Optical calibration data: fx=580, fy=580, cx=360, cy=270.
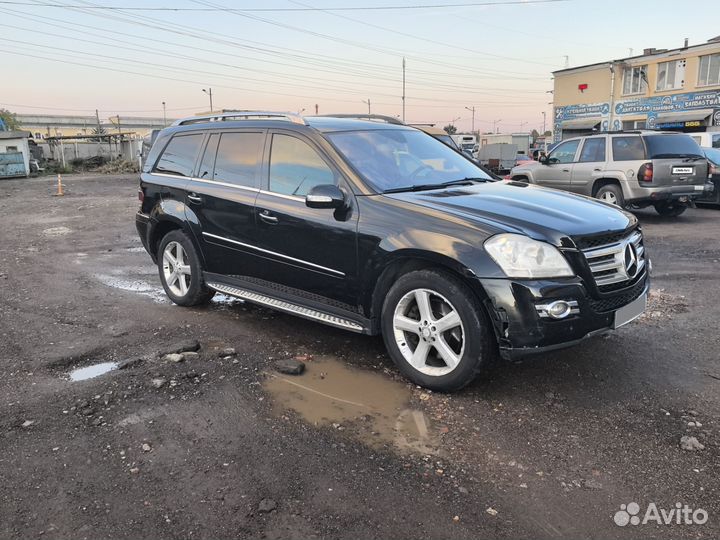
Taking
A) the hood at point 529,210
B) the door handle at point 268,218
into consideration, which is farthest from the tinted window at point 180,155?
the hood at point 529,210

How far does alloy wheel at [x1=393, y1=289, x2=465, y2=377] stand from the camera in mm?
3731

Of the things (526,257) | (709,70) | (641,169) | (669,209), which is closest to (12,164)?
(641,169)

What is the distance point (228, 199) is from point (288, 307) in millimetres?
1146

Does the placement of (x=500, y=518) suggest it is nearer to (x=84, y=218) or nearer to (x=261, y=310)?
(x=261, y=310)

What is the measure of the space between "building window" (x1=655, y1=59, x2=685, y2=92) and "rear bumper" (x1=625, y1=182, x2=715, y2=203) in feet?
114

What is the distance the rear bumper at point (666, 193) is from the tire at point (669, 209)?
67 cm

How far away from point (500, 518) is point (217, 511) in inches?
50.6

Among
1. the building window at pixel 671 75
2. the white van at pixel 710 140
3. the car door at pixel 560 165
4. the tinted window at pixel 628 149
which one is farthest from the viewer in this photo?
the building window at pixel 671 75

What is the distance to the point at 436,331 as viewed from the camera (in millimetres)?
3760

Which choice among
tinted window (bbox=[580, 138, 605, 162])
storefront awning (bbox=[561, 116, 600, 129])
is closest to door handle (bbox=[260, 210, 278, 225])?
tinted window (bbox=[580, 138, 605, 162])

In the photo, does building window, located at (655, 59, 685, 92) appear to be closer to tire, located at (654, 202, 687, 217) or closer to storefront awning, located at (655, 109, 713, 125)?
storefront awning, located at (655, 109, 713, 125)

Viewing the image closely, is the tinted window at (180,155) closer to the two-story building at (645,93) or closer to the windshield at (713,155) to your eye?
the windshield at (713,155)

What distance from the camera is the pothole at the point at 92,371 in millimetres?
4254

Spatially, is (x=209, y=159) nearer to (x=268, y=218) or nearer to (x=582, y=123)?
(x=268, y=218)
